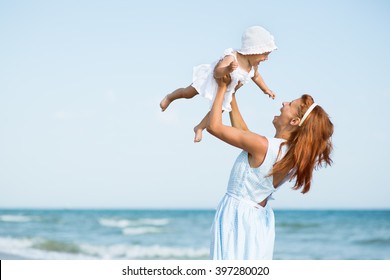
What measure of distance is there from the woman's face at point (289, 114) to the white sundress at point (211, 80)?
0.78 feet

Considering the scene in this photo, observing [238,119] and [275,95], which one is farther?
[275,95]

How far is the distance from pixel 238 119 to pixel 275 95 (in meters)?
0.38

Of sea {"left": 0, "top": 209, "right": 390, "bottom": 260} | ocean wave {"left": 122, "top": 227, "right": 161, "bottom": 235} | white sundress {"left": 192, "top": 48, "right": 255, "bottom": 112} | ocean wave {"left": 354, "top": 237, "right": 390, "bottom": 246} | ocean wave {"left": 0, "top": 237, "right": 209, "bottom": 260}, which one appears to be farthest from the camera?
ocean wave {"left": 122, "top": 227, "right": 161, "bottom": 235}

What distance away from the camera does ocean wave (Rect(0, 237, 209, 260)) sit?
11.6 m

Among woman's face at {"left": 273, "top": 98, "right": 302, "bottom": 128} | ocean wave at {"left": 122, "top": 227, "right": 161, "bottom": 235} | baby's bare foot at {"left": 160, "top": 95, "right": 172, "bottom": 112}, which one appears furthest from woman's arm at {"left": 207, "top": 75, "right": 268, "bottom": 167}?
ocean wave at {"left": 122, "top": 227, "right": 161, "bottom": 235}

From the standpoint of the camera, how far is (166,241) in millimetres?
13984

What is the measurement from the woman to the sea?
302 inches

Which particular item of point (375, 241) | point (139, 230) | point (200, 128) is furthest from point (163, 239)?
point (200, 128)

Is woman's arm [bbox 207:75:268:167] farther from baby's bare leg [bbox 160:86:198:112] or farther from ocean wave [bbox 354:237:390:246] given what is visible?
ocean wave [bbox 354:237:390:246]

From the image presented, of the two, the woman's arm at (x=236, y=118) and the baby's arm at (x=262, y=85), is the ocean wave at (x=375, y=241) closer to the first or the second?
the baby's arm at (x=262, y=85)

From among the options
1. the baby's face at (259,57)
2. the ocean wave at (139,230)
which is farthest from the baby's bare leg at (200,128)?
the ocean wave at (139,230)
